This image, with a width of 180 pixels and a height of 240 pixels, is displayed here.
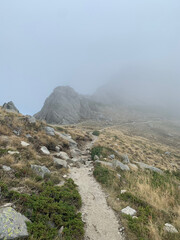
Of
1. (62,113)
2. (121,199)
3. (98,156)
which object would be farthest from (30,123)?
(62,113)

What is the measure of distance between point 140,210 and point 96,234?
91.3 inches

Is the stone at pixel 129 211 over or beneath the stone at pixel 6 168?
beneath

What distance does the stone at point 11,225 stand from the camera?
10.00ft

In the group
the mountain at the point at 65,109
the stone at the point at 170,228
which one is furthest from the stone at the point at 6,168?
the mountain at the point at 65,109

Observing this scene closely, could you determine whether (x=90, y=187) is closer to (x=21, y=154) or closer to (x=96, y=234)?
(x=96, y=234)

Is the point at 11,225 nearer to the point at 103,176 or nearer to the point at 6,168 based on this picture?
the point at 6,168

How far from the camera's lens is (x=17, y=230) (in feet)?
10.7

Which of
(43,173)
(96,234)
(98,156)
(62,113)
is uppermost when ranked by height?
(43,173)

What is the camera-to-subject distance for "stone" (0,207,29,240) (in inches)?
120

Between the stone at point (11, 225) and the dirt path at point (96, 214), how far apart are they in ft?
6.67

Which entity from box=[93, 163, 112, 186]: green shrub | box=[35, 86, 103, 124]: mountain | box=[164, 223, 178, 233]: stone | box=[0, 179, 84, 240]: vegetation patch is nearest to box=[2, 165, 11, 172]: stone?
box=[0, 179, 84, 240]: vegetation patch

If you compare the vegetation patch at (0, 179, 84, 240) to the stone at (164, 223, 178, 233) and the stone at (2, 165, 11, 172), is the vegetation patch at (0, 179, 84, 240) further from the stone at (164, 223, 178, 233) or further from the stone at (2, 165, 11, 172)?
the stone at (164, 223, 178, 233)

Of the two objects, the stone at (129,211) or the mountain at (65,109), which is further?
the mountain at (65,109)

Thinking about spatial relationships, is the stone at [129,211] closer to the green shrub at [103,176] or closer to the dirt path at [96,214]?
the dirt path at [96,214]
